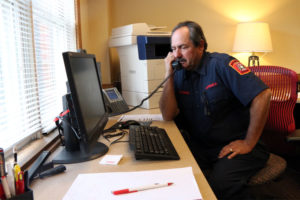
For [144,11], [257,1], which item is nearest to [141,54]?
[144,11]

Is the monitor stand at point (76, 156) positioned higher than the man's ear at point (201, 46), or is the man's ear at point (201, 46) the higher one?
the man's ear at point (201, 46)

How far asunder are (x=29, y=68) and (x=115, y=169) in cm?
68

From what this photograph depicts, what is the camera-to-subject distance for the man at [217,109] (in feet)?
4.31

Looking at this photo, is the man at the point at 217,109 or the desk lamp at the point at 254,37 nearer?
the man at the point at 217,109

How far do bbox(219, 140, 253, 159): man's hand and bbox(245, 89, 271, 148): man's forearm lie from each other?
27 mm

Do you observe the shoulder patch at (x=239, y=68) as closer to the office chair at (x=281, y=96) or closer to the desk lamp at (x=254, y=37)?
the office chair at (x=281, y=96)

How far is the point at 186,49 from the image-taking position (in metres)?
1.56

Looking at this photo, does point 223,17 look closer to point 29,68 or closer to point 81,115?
point 29,68

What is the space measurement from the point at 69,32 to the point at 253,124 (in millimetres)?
1439

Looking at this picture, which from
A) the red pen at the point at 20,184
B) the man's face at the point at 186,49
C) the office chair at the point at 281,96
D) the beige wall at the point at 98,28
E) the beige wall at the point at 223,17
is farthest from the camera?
the beige wall at the point at 223,17

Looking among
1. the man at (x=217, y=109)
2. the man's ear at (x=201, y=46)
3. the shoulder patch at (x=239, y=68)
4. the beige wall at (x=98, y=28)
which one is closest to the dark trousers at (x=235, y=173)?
the man at (x=217, y=109)

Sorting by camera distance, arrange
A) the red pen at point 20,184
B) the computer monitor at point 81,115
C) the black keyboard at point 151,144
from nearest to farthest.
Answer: the red pen at point 20,184 → the computer monitor at point 81,115 → the black keyboard at point 151,144

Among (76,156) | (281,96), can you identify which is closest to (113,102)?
(76,156)

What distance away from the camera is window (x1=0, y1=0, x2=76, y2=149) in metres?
0.99
